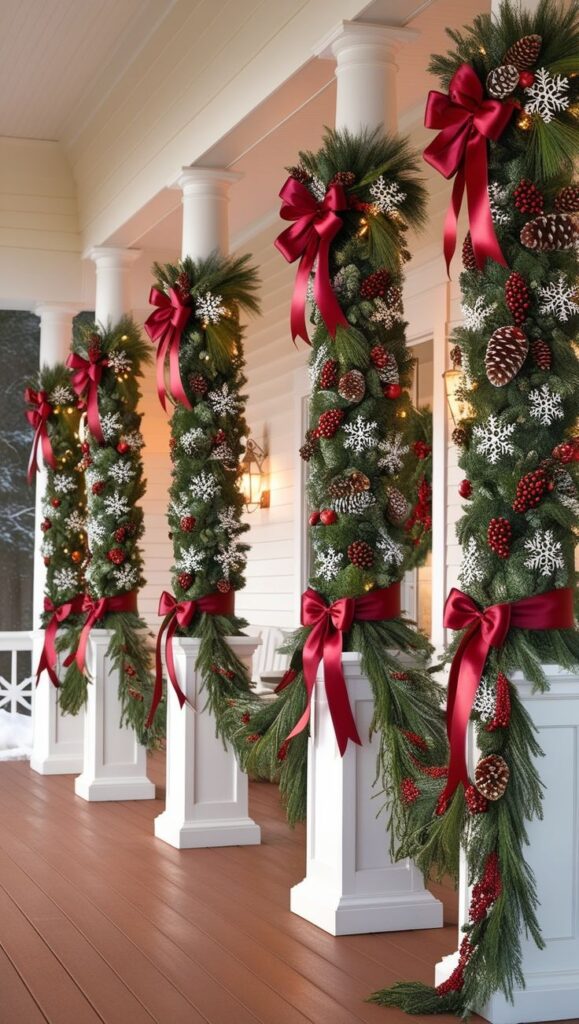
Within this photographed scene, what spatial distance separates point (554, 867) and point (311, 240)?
2225mm

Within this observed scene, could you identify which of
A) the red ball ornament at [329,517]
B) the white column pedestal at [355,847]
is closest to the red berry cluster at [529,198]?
the red ball ornament at [329,517]

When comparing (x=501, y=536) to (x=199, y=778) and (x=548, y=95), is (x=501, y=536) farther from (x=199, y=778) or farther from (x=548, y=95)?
(x=199, y=778)

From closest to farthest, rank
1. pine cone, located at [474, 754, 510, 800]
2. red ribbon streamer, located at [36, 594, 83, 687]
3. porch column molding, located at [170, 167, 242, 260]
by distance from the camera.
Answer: pine cone, located at [474, 754, 510, 800]
porch column molding, located at [170, 167, 242, 260]
red ribbon streamer, located at [36, 594, 83, 687]

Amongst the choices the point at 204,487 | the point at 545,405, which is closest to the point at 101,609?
the point at 204,487

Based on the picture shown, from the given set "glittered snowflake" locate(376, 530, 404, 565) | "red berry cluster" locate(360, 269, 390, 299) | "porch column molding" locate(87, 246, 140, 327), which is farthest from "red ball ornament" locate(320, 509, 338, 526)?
"porch column molding" locate(87, 246, 140, 327)

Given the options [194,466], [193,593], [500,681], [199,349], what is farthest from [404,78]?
[500,681]

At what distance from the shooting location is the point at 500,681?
3340 mm

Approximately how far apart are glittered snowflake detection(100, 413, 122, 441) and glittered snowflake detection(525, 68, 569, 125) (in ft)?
13.9

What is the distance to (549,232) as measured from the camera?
11.2ft

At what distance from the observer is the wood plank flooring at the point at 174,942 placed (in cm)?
359

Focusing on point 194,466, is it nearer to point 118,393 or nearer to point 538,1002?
Result: point 118,393

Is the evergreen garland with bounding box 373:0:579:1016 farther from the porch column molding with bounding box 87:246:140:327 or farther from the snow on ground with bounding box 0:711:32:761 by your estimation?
the snow on ground with bounding box 0:711:32:761

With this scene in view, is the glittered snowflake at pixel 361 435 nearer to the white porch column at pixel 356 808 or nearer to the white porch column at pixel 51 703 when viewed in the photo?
the white porch column at pixel 356 808

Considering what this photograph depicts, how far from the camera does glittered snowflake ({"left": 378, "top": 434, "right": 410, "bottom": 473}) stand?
173 inches
